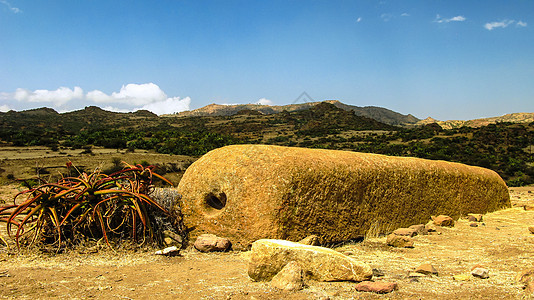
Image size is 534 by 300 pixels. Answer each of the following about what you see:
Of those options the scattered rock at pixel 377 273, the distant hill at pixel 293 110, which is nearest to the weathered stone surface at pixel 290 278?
the scattered rock at pixel 377 273

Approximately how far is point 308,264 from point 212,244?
1.74 meters

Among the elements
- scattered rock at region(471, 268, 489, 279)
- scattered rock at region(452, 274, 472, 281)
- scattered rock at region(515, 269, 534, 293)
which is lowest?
scattered rock at region(452, 274, 472, 281)

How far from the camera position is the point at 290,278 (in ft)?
10.7

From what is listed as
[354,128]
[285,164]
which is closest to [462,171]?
[285,164]

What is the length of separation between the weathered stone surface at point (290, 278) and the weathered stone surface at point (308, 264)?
121 mm

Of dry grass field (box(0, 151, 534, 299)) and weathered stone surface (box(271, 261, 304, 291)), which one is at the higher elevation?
weathered stone surface (box(271, 261, 304, 291))

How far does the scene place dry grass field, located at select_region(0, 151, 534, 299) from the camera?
10.2ft

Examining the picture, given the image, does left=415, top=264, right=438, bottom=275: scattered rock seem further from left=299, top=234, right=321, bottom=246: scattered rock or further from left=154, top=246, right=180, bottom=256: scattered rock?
left=154, top=246, right=180, bottom=256: scattered rock

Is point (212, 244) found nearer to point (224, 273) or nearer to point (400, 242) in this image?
point (224, 273)

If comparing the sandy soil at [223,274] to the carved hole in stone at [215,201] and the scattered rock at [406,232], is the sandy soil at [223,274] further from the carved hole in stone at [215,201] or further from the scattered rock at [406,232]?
the carved hole in stone at [215,201]

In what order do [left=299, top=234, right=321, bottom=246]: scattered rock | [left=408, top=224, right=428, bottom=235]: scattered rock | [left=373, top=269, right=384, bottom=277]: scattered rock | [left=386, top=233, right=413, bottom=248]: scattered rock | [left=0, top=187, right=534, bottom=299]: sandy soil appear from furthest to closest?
[left=408, top=224, right=428, bottom=235]: scattered rock < [left=386, top=233, right=413, bottom=248]: scattered rock < [left=299, top=234, right=321, bottom=246]: scattered rock < [left=373, top=269, right=384, bottom=277]: scattered rock < [left=0, top=187, right=534, bottom=299]: sandy soil

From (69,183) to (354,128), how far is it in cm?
5887

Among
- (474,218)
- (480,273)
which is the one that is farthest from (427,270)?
(474,218)

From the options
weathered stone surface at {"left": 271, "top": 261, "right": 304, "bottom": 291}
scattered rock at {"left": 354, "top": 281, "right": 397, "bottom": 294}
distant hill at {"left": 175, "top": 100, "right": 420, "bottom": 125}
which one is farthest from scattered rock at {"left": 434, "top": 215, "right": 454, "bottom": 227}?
distant hill at {"left": 175, "top": 100, "right": 420, "bottom": 125}
